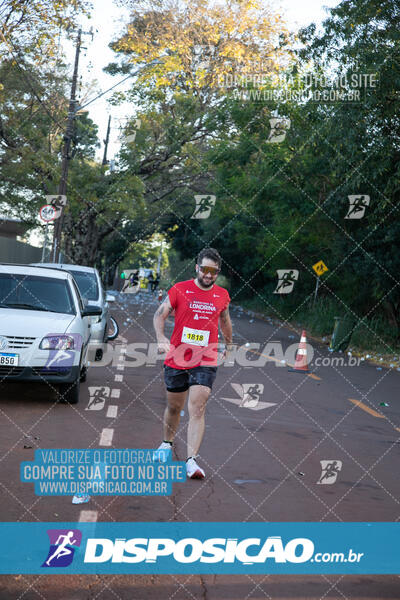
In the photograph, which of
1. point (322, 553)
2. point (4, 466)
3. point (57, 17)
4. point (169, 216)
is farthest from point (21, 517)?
point (169, 216)

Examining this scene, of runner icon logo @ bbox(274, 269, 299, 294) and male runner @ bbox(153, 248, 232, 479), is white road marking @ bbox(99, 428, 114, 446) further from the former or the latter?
runner icon logo @ bbox(274, 269, 299, 294)

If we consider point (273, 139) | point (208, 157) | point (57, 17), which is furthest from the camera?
point (208, 157)

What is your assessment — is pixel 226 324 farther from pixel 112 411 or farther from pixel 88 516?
pixel 112 411

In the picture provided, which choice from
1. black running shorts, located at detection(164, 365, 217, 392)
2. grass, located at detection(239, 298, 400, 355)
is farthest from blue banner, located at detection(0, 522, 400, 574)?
grass, located at detection(239, 298, 400, 355)

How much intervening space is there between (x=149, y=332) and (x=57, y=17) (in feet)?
29.9

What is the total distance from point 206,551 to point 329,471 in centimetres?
283

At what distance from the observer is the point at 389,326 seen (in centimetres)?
2738

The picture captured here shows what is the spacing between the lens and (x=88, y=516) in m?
5.53

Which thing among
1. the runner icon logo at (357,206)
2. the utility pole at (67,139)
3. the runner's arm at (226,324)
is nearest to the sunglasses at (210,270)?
the runner's arm at (226,324)

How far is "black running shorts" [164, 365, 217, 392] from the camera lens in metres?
7.07

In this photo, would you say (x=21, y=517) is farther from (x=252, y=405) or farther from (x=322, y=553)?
(x=252, y=405)

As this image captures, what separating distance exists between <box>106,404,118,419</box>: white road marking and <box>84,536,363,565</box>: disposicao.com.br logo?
454 cm

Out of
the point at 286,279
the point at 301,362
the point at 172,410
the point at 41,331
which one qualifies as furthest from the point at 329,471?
the point at 286,279

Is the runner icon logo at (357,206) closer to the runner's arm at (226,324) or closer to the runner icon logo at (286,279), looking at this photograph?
the runner icon logo at (286,279)
